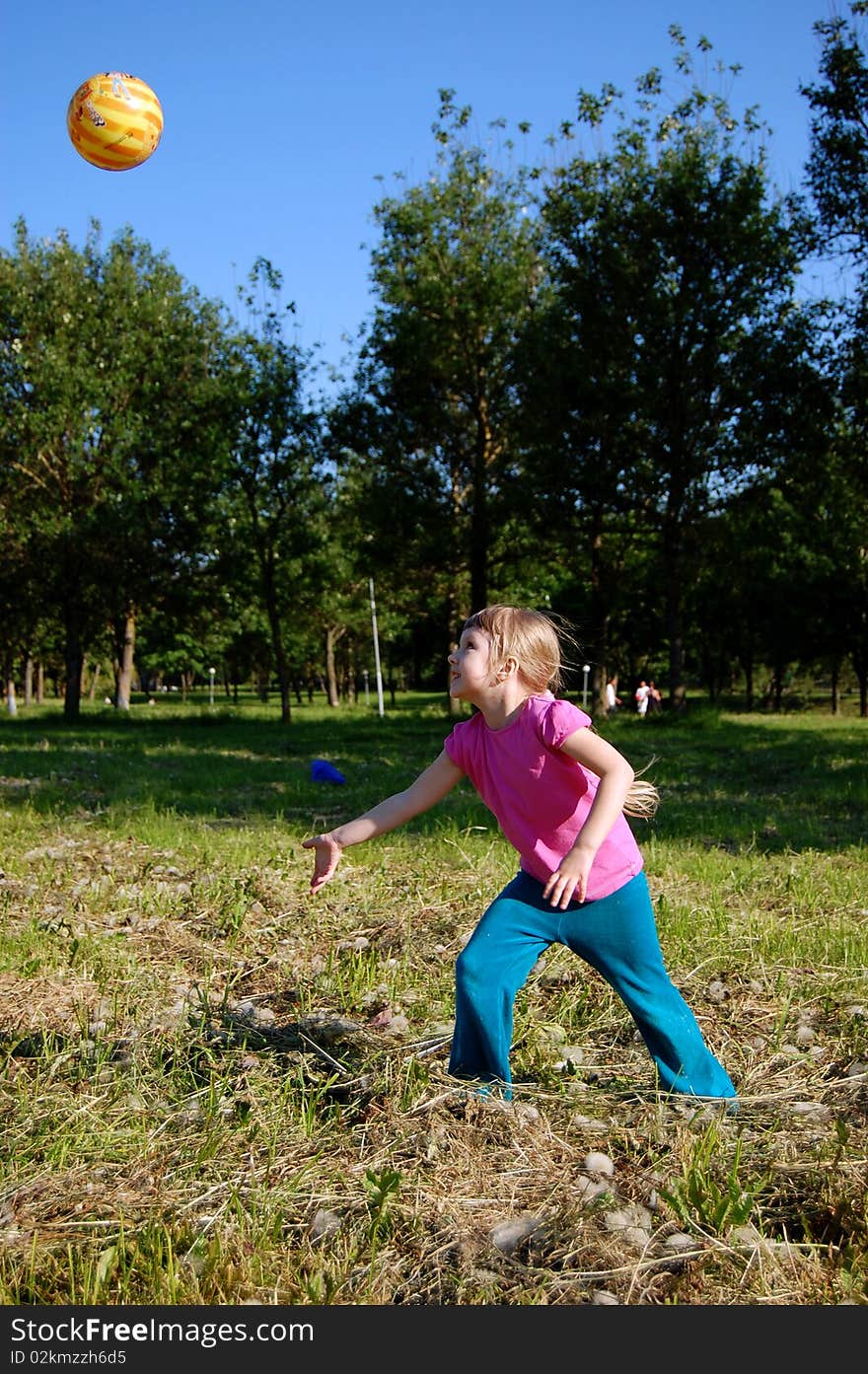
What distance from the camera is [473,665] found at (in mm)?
4051

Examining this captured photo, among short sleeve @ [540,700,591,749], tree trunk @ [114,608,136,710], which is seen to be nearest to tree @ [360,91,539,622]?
tree trunk @ [114,608,136,710]

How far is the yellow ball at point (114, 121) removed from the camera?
8062 millimetres

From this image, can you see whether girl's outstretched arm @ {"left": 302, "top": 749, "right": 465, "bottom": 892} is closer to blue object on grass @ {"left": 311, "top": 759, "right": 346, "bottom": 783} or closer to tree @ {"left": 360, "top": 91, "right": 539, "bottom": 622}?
blue object on grass @ {"left": 311, "top": 759, "right": 346, "bottom": 783}

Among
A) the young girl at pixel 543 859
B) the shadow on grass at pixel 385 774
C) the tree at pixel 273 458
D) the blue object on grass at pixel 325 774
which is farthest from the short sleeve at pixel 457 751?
the tree at pixel 273 458

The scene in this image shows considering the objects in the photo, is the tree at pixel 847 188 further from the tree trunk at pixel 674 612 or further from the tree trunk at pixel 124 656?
the tree trunk at pixel 124 656

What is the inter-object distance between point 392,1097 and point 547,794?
1.39 meters

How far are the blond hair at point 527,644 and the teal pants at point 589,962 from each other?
48 cm

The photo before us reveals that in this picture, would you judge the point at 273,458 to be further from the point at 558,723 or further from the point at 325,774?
the point at 558,723

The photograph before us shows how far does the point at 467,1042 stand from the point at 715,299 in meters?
26.6

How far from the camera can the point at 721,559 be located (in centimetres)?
2892

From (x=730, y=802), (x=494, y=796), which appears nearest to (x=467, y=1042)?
(x=494, y=796)

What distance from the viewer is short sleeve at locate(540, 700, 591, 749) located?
12.5ft

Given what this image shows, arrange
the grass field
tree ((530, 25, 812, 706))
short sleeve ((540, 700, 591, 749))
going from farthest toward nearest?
tree ((530, 25, 812, 706)) → short sleeve ((540, 700, 591, 749)) → the grass field

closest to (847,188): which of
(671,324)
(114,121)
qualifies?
(671,324)
